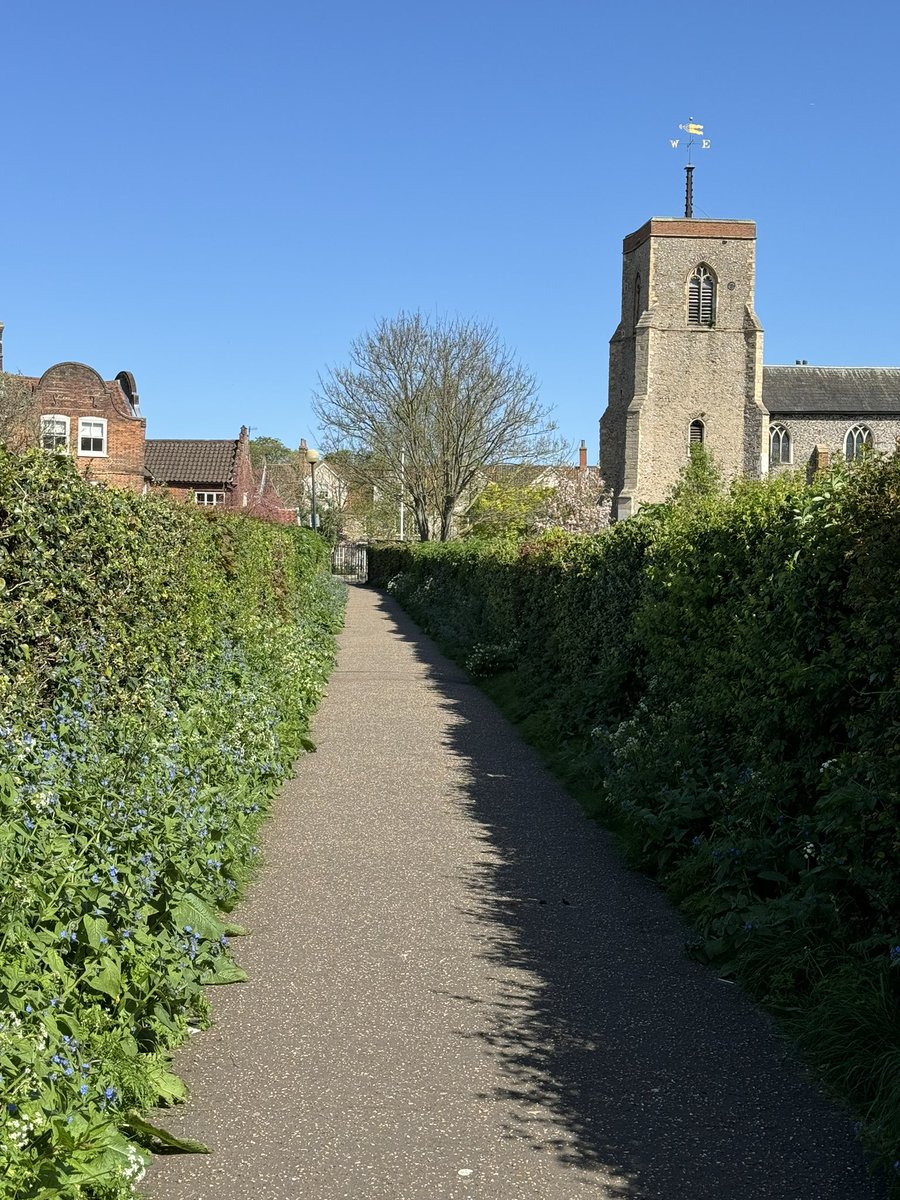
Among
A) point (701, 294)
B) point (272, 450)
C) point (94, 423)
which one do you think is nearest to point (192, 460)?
point (94, 423)

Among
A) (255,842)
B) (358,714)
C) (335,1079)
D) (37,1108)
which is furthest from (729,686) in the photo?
(358,714)

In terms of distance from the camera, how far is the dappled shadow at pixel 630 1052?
3.86m

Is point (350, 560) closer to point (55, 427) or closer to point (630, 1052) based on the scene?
point (55, 427)

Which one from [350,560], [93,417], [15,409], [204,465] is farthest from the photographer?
[350,560]

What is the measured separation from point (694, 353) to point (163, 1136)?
6591cm

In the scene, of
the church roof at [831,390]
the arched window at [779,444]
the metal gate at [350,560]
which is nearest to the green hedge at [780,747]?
Result: the metal gate at [350,560]

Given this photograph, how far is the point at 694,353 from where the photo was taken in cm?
6594

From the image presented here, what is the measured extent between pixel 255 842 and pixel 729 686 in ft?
11.1

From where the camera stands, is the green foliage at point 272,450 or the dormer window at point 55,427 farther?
the green foliage at point 272,450

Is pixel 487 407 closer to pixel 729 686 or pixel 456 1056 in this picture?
pixel 729 686

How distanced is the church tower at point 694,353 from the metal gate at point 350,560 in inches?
762

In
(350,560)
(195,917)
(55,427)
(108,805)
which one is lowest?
(195,917)

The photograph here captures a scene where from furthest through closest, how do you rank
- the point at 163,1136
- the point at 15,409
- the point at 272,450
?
1. the point at 272,450
2. the point at 15,409
3. the point at 163,1136

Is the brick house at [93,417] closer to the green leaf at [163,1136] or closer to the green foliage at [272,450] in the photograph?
the green leaf at [163,1136]
